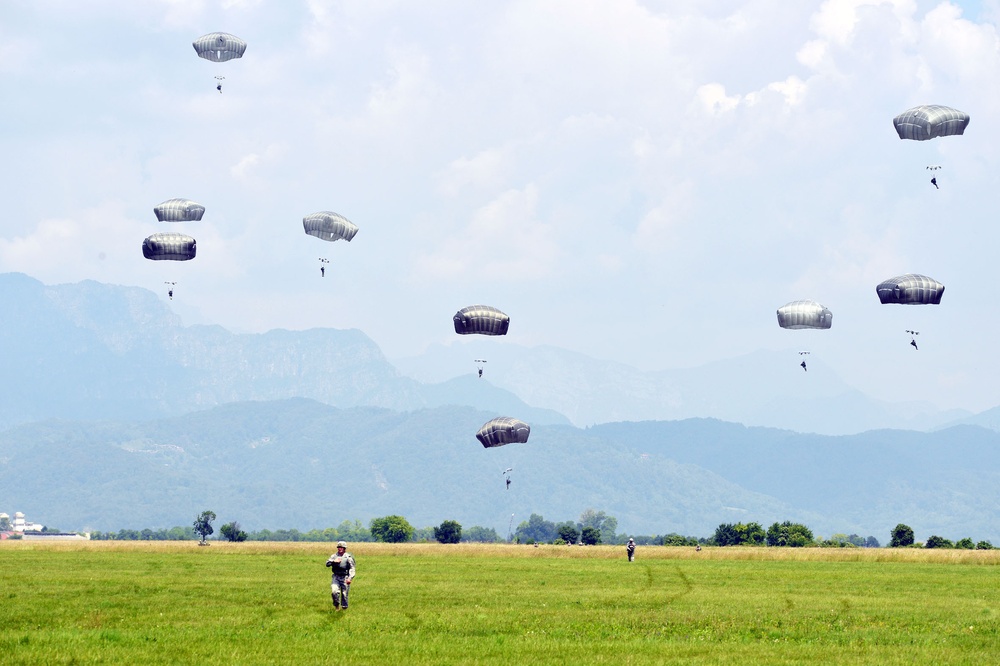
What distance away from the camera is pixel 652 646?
32.2m

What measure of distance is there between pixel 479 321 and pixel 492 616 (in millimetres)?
64721

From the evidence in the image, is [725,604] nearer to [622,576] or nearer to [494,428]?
[622,576]

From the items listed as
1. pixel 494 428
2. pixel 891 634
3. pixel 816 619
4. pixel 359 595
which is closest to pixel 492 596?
pixel 359 595

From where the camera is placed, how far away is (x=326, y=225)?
362 ft

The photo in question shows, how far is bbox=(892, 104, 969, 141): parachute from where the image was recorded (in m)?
99.8

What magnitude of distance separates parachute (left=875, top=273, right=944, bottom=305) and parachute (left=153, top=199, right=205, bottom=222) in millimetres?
62838

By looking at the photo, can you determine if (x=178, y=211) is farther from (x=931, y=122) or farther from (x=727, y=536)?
(x=727, y=536)

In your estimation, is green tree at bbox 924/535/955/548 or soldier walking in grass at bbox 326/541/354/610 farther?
green tree at bbox 924/535/955/548

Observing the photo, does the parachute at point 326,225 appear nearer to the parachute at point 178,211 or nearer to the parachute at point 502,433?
the parachute at point 178,211

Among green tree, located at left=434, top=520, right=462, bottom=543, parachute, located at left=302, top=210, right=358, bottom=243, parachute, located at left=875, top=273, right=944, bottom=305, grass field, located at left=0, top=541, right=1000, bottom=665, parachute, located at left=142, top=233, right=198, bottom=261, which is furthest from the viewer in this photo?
green tree, located at left=434, top=520, right=462, bottom=543

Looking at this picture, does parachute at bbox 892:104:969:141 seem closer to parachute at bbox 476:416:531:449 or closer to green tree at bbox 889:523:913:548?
parachute at bbox 476:416:531:449

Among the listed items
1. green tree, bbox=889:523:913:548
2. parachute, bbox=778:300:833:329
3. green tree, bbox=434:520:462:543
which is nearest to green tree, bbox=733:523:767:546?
green tree, bbox=889:523:913:548

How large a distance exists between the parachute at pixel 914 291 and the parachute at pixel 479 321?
32.3m

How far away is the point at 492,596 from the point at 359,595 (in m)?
5.20
